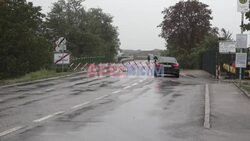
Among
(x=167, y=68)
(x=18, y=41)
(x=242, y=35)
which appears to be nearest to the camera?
(x=242, y=35)

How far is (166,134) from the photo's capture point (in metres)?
9.09

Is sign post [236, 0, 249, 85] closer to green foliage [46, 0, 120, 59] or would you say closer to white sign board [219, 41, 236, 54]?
white sign board [219, 41, 236, 54]

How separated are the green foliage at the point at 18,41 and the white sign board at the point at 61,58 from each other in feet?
22.1

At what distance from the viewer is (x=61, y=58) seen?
38.1 meters

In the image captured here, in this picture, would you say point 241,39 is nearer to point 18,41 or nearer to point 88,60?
point 18,41

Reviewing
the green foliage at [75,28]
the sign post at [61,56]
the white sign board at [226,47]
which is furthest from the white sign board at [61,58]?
the green foliage at [75,28]

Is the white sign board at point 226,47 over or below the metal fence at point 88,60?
over

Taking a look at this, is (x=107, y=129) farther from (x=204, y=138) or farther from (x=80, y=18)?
(x=80, y=18)

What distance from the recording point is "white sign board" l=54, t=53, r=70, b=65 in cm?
3784

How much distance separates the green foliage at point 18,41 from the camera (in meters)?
27.6

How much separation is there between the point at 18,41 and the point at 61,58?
34.0ft

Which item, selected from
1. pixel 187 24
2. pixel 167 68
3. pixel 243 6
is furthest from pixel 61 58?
pixel 243 6

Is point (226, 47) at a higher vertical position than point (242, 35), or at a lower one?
lower

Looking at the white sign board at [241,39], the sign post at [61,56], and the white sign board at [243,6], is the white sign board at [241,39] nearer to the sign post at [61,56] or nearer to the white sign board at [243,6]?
the white sign board at [243,6]
